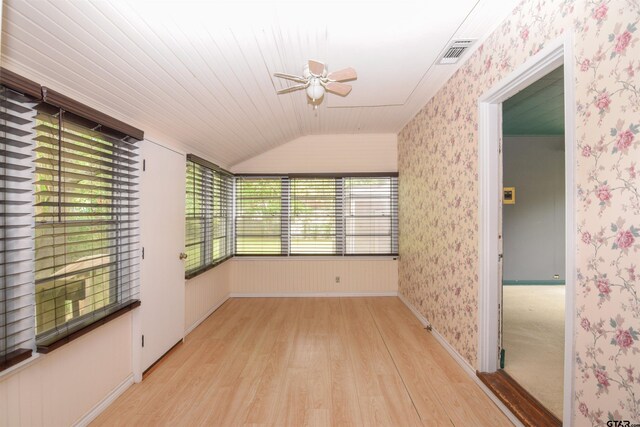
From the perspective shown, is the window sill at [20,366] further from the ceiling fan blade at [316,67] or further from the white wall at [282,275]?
the ceiling fan blade at [316,67]

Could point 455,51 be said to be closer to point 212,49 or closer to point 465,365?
point 212,49

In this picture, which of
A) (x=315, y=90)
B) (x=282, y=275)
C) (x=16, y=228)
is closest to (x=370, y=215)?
(x=282, y=275)

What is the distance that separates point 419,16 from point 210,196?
3.14 metres

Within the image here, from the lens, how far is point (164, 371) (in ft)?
8.23

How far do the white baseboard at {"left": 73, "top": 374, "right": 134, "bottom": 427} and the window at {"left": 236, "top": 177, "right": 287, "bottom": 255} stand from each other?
268cm

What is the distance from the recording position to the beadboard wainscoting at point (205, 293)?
3.32 m

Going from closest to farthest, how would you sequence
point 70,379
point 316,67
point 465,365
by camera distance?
point 70,379 < point 316,67 < point 465,365

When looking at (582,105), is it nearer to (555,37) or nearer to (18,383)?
(555,37)

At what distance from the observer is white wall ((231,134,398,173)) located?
15.8 feet

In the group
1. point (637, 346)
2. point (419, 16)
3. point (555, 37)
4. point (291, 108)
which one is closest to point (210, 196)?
point (291, 108)

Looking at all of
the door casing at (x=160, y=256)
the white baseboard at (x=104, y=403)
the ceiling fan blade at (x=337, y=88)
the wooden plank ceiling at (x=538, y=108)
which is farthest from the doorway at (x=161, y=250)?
the wooden plank ceiling at (x=538, y=108)

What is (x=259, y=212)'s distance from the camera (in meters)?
4.85

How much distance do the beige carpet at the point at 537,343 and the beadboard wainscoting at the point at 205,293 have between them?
3184 mm

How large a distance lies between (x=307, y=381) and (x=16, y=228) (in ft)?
6.93
